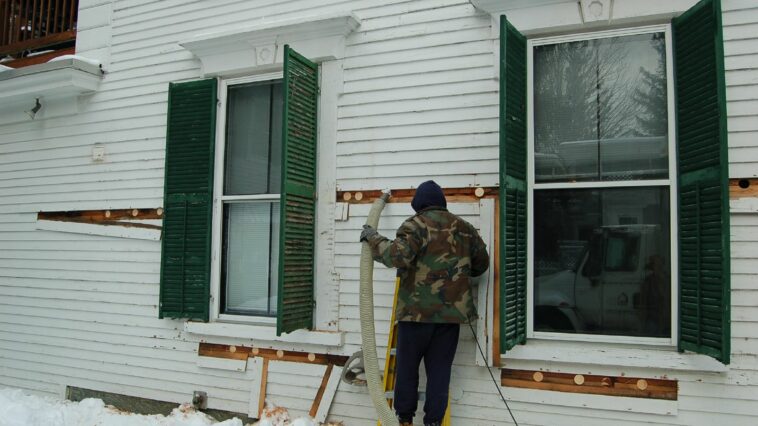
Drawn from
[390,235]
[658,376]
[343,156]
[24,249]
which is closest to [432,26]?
[343,156]

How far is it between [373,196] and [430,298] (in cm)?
117

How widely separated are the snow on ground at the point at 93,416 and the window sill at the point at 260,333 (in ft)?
1.92

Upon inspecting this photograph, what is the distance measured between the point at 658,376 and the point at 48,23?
7402mm

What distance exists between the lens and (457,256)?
150 inches

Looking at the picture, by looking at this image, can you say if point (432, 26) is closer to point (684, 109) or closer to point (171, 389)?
point (684, 109)

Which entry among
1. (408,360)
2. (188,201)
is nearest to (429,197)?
(408,360)

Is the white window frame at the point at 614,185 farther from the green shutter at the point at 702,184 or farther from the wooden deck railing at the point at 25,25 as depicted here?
the wooden deck railing at the point at 25,25

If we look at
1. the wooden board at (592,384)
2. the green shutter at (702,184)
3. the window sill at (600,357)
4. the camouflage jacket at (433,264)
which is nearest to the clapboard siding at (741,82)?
the green shutter at (702,184)

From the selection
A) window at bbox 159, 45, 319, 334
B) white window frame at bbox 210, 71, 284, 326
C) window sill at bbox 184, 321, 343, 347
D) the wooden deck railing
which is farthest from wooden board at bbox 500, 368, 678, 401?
the wooden deck railing

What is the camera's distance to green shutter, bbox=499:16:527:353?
12.1 feet

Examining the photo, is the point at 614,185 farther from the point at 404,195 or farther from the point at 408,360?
the point at 408,360

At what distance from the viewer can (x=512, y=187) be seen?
3.86 meters

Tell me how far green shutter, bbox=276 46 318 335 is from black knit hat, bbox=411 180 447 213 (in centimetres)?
105

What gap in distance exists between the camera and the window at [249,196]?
507 cm
